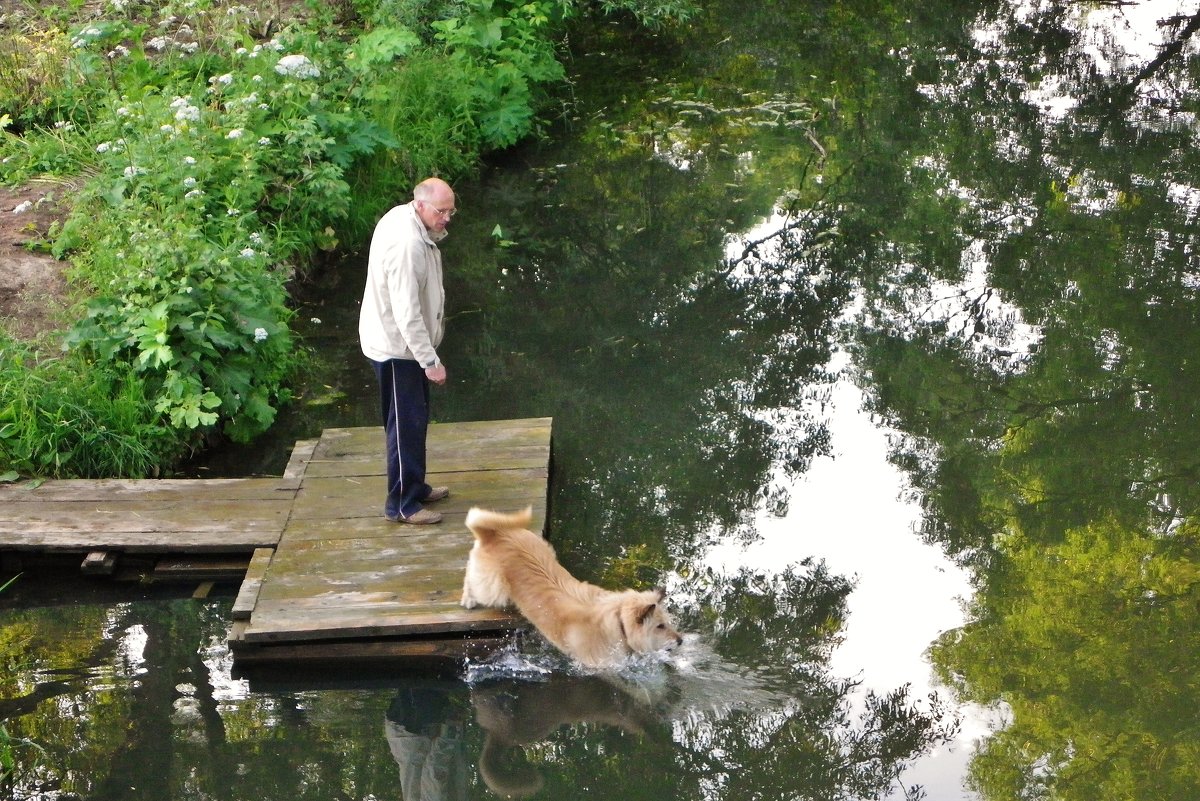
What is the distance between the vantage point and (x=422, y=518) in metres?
7.33

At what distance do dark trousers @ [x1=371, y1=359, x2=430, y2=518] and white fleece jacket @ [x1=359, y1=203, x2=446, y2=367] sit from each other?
113 mm

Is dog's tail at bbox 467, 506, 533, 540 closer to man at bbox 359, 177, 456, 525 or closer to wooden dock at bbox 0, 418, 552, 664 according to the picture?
wooden dock at bbox 0, 418, 552, 664

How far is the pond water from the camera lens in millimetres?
6098

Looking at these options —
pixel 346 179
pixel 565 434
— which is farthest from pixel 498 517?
pixel 346 179

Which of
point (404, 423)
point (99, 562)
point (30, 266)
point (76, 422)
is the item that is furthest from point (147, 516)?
point (30, 266)

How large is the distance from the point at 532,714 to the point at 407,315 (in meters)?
2.26

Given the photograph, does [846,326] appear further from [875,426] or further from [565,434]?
[565,434]

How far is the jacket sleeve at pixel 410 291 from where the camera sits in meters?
6.47

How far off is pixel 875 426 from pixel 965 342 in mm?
1563

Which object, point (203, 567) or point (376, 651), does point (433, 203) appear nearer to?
point (376, 651)

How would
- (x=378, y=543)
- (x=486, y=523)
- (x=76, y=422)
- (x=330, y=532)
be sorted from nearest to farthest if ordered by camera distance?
1. (x=486, y=523)
2. (x=378, y=543)
3. (x=330, y=532)
4. (x=76, y=422)

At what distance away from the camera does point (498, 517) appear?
652 centimetres

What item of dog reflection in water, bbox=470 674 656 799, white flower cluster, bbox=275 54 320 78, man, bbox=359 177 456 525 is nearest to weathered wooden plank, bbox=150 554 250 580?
man, bbox=359 177 456 525

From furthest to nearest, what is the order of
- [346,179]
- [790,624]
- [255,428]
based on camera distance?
[346,179] < [255,428] < [790,624]
